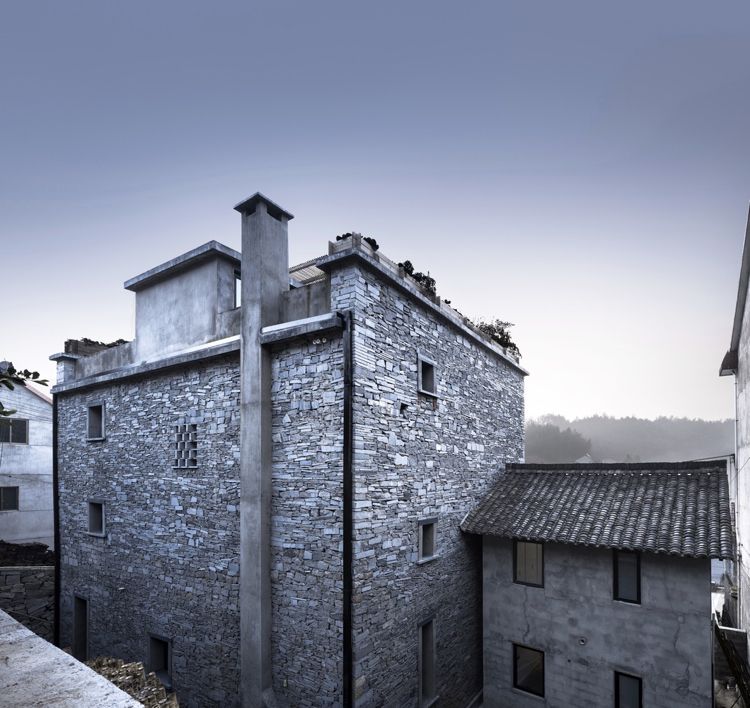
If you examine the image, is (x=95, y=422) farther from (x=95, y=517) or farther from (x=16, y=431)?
(x=16, y=431)

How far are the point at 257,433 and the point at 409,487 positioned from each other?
3.18 metres

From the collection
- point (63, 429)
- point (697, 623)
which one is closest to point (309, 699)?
point (697, 623)

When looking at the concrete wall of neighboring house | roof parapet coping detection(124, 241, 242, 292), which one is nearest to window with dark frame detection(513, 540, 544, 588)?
the concrete wall of neighboring house

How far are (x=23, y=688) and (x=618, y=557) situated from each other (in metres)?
10.3

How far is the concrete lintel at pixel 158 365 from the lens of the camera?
31.1 ft

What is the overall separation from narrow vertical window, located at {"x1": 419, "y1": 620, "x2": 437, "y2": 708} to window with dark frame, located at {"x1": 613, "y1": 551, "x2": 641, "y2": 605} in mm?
3959

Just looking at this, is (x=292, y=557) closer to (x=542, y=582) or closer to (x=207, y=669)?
(x=207, y=669)

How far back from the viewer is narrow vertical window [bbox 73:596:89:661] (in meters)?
12.4

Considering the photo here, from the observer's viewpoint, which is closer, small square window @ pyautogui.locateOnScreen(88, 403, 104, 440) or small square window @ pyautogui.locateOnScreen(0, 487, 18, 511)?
small square window @ pyautogui.locateOnScreen(88, 403, 104, 440)

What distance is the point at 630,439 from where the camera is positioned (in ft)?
299

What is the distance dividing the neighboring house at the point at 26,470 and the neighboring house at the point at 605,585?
59.3 feet

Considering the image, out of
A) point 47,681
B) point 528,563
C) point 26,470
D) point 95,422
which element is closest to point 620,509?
point 528,563

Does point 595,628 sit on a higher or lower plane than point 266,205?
lower

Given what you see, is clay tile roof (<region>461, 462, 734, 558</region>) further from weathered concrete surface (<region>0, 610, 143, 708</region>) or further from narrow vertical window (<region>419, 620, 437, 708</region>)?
weathered concrete surface (<region>0, 610, 143, 708</region>)
